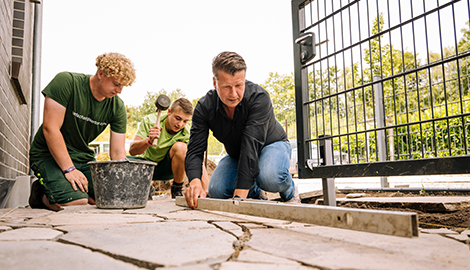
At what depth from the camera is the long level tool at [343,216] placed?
1.03 meters

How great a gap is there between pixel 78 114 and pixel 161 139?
0.98 meters

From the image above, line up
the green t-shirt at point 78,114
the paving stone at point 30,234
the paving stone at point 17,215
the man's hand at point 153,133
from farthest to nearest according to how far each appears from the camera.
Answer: the man's hand at point 153,133 < the green t-shirt at point 78,114 < the paving stone at point 17,215 < the paving stone at point 30,234

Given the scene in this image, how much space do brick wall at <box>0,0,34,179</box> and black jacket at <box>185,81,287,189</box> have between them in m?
Answer: 1.61

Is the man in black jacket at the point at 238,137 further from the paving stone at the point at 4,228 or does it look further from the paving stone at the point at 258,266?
the paving stone at the point at 258,266

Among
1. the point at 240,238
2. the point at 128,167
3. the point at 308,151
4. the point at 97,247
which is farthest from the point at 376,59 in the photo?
the point at 97,247

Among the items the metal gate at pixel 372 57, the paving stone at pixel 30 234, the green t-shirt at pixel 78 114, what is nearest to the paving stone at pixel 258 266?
the paving stone at pixel 30 234

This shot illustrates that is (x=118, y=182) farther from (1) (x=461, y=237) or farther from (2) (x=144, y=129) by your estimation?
(1) (x=461, y=237)

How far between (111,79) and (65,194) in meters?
1.01

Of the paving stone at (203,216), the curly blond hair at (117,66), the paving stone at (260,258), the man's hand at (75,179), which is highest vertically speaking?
the curly blond hair at (117,66)

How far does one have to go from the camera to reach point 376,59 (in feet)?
8.00

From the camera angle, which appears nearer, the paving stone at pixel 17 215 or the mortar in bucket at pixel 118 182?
the paving stone at pixel 17 215

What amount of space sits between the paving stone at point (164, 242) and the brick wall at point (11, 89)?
6.51 feet

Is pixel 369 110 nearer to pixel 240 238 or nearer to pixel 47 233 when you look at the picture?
pixel 240 238

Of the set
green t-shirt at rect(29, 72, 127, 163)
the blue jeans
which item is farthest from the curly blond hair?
the blue jeans
